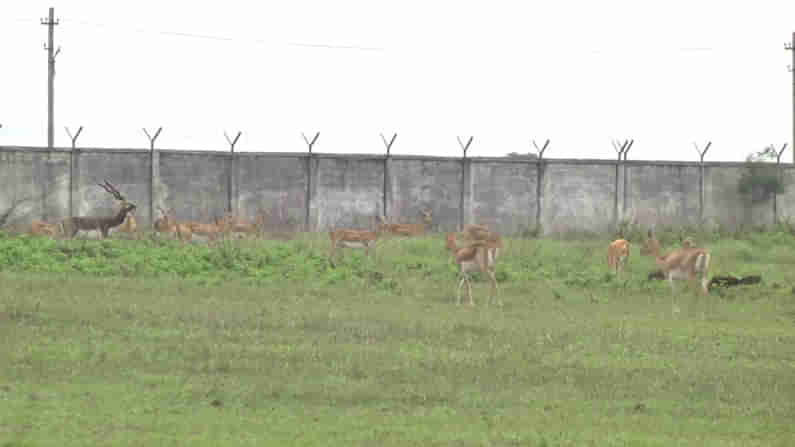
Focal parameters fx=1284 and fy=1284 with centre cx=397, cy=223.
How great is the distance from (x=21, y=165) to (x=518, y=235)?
12.5 m

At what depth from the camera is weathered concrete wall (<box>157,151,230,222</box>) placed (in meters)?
32.2

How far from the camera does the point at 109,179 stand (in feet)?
105

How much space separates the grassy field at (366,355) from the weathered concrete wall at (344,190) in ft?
32.6

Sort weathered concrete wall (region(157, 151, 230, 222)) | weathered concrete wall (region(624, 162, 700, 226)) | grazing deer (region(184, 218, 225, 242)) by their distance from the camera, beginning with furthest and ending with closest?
weathered concrete wall (region(624, 162, 700, 226)) < weathered concrete wall (region(157, 151, 230, 222)) < grazing deer (region(184, 218, 225, 242))

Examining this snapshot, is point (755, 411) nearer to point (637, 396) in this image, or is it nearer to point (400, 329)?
point (637, 396)

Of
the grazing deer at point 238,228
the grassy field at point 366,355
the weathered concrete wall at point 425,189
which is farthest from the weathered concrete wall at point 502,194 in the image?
the grassy field at point 366,355

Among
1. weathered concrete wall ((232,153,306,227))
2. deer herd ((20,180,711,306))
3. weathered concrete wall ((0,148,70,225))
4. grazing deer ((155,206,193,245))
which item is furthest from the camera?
weathered concrete wall ((232,153,306,227))

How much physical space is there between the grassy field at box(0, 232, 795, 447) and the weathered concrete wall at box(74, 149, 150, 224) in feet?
31.8

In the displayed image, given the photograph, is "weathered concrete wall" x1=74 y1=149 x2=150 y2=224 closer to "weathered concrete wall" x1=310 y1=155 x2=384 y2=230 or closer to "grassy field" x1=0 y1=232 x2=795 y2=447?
"weathered concrete wall" x1=310 y1=155 x2=384 y2=230

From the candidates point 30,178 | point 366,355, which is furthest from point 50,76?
point 366,355

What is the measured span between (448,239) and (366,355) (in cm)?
982

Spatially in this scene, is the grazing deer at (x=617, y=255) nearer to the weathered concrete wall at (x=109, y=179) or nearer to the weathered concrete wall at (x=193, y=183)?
A: the weathered concrete wall at (x=193, y=183)

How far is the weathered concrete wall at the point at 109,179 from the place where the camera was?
31906 millimetres

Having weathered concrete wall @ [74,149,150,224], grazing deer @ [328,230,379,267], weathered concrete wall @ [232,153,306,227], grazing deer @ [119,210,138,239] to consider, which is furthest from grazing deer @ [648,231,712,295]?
weathered concrete wall @ [74,149,150,224]
